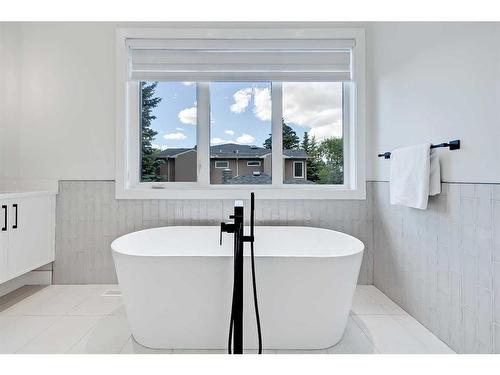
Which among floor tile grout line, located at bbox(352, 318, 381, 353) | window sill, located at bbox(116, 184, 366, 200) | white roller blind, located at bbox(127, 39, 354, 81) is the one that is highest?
white roller blind, located at bbox(127, 39, 354, 81)

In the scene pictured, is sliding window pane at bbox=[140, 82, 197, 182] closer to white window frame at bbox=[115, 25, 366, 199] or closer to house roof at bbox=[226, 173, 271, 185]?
white window frame at bbox=[115, 25, 366, 199]

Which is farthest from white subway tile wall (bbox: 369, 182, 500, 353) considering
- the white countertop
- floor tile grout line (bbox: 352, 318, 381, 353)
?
the white countertop

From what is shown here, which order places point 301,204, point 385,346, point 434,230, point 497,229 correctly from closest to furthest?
1. point 497,229
2. point 385,346
3. point 434,230
4. point 301,204

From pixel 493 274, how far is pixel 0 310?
9.78ft

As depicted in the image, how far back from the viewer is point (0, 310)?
223 cm

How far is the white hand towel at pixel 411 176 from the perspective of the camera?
1.86m

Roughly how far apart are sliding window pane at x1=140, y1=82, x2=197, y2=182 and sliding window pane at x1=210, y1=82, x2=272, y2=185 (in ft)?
0.66

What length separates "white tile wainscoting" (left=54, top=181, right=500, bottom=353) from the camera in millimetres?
1511

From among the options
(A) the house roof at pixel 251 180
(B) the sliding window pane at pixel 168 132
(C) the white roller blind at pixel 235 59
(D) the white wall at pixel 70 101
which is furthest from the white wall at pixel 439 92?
(B) the sliding window pane at pixel 168 132

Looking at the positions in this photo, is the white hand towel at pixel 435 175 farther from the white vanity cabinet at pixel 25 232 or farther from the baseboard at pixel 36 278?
the baseboard at pixel 36 278

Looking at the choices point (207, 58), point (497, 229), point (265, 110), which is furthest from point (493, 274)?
point (207, 58)

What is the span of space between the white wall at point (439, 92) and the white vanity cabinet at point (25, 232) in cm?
277
